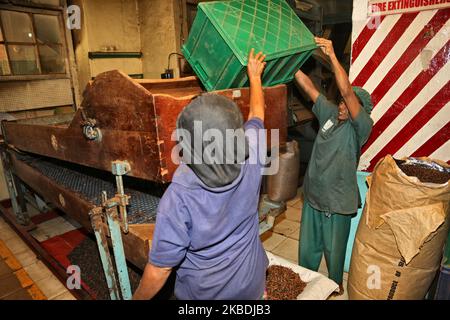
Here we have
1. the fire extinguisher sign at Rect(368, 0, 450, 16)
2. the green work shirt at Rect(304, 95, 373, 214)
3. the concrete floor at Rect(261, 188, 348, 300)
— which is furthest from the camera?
the concrete floor at Rect(261, 188, 348, 300)

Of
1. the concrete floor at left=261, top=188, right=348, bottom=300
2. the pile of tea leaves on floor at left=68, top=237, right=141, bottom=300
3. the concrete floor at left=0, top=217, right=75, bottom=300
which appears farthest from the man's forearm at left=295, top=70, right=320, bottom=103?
the concrete floor at left=0, top=217, right=75, bottom=300

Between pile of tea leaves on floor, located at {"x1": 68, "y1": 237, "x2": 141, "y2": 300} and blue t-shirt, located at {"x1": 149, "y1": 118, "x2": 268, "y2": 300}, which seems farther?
pile of tea leaves on floor, located at {"x1": 68, "y1": 237, "x2": 141, "y2": 300}

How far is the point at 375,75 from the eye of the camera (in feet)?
7.57

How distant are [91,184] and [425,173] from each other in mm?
2617

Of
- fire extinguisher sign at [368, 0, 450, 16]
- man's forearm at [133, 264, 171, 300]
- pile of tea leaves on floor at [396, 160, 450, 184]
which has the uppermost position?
fire extinguisher sign at [368, 0, 450, 16]

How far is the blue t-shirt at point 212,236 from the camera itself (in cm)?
113

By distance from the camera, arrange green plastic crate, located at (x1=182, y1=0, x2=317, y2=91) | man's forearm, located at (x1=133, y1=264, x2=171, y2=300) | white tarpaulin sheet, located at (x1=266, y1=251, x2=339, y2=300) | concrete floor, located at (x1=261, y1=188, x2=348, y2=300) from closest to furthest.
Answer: man's forearm, located at (x1=133, y1=264, x2=171, y2=300)
green plastic crate, located at (x1=182, y1=0, x2=317, y2=91)
white tarpaulin sheet, located at (x1=266, y1=251, x2=339, y2=300)
concrete floor, located at (x1=261, y1=188, x2=348, y2=300)

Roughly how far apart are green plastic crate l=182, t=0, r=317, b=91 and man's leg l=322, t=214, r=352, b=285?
51.8 inches

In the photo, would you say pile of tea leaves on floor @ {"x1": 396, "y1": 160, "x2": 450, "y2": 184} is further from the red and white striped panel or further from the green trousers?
the green trousers

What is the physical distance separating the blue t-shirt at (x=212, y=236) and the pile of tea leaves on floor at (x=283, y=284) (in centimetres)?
63

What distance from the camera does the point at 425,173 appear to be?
1938 mm

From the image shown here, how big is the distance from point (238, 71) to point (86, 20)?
3.81 meters

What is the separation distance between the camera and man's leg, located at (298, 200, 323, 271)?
2471 mm

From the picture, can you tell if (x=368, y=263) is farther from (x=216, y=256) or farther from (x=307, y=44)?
(x=307, y=44)
